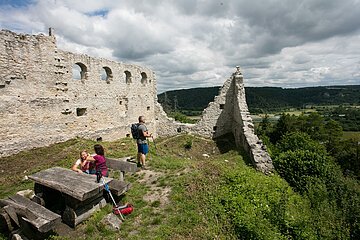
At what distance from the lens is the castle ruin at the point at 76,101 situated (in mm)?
12023

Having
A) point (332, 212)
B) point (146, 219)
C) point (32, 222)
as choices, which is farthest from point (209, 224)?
point (332, 212)

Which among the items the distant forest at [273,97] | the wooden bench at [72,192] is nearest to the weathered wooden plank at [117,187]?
the wooden bench at [72,192]

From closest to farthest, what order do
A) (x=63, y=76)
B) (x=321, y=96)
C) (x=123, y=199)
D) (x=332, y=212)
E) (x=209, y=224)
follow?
(x=209, y=224) → (x=123, y=199) → (x=332, y=212) → (x=63, y=76) → (x=321, y=96)

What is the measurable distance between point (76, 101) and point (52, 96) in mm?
1614

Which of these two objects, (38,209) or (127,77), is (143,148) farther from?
(127,77)

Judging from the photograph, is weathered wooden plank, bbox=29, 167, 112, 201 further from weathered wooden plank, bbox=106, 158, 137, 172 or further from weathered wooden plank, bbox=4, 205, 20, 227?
weathered wooden plank, bbox=106, 158, 137, 172

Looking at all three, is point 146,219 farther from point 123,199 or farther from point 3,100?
point 3,100

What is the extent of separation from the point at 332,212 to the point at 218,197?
4.87 metres

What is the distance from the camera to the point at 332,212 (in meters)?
8.88

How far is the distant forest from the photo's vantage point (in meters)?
117

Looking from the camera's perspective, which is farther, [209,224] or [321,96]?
[321,96]

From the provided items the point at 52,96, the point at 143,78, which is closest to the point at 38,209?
the point at 52,96

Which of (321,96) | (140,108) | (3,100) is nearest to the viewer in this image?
(3,100)

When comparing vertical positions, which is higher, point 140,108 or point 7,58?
point 7,58
